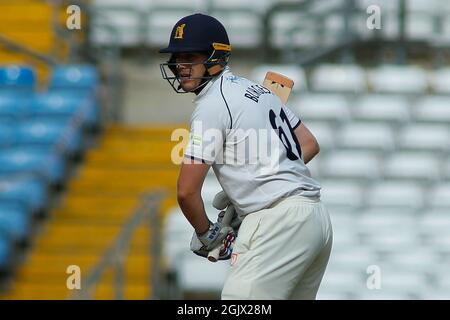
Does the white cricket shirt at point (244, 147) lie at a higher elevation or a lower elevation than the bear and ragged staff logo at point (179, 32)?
lower

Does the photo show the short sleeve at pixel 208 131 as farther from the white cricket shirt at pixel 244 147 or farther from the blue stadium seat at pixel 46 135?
the blue stadium seat at pixel 46 135

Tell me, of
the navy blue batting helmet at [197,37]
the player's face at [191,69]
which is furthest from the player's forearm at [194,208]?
the navy blue batting helmet at [197,37]

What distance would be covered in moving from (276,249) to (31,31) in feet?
26.3

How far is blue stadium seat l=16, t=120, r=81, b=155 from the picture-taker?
11125 millimetres

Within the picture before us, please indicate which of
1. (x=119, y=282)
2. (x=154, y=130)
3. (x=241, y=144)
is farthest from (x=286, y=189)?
(x=154, y=130)

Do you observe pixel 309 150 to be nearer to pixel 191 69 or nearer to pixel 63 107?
pixel 191 69

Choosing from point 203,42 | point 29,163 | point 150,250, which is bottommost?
point 150,250

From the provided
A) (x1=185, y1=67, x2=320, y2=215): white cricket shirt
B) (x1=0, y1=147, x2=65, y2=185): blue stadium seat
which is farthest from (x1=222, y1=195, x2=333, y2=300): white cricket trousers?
(x1=0, y1=147, x2=65, y2=185): blue stadium seat

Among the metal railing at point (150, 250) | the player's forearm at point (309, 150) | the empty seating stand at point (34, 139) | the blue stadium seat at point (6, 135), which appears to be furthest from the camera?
the blue stadium seat at point (6, 135)

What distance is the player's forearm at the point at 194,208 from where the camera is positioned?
5082mm

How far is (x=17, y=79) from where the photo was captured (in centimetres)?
1170

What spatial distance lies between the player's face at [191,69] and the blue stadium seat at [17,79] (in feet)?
21.6

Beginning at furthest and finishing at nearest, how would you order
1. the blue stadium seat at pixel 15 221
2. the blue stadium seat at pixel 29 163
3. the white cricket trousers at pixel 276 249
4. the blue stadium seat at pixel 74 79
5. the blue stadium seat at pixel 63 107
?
the blue stadium seat at pixel 74 79
the blue stadium seat at pixel 63 107
the blue stadium seat at pixel 29 163
the blue stadium seat at pixel 15 221
the white cricket trousers at pixel 276 249

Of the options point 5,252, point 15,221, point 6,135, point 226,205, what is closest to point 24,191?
point 15,221
